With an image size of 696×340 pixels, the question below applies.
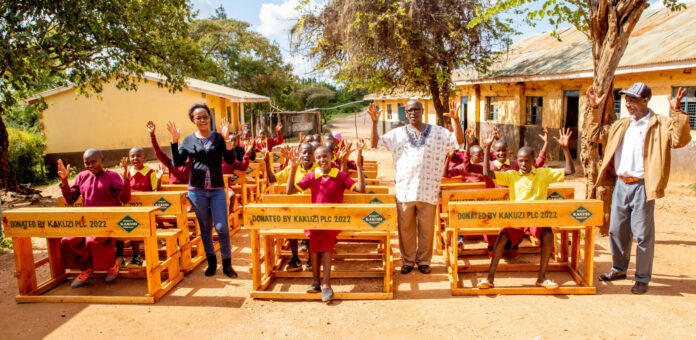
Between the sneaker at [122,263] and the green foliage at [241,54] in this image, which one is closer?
the sneaker at [122,263]

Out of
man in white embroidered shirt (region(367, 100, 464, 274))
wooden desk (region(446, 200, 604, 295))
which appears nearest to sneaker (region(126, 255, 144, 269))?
man in white embroidered shirt (region(367, 100, 464, 274))

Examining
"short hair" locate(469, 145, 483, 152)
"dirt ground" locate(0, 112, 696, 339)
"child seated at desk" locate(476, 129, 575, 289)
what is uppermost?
"short hair" locate(469, 145, 483, 152)

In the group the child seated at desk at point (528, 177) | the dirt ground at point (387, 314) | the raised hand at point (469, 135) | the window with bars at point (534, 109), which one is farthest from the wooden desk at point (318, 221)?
the window with bars at point (534, 109)

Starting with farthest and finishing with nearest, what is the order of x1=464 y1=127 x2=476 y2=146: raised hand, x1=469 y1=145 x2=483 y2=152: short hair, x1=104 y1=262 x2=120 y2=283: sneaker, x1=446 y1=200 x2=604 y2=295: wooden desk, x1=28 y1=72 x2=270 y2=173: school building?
x1=28 y1=72 x2=270 y2=173: school building, x1=469 y1=145 x2=483 y2=152: short hair, x1=464 y1=127 x2=476 y2=146: raised hand, x1=104 y1=262 x2=120 y2=283: sneaker, x1=446 y1=200 x2=604 y2=295: wooden desk

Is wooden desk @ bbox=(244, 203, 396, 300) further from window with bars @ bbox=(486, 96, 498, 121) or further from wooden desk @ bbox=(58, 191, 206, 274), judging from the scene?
window with bars @ bbox=(486, 96, 498, 121)

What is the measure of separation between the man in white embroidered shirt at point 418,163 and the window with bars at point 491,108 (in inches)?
553

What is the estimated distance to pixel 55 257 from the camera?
17.8ft

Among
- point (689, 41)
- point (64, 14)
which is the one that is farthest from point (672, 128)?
point (64, 14)

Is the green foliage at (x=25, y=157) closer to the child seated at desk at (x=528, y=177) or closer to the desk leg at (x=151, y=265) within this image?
the desk leg at (x=151, y=265)

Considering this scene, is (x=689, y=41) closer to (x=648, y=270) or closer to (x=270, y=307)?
(x=648, y=270)

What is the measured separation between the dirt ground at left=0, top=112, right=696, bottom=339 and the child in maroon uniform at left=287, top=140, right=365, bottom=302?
252 millimetres

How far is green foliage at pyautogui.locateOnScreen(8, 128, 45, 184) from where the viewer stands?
14262 mm

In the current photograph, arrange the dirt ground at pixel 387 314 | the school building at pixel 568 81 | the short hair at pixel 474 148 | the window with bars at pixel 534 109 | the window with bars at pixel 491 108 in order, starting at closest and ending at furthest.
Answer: the dirt ground at pixel 387 314, the short hair at pixel 474 148, the school building at pixel 568 81, the window with bars at pixel 534 109, the window with bars at pixel 491 108

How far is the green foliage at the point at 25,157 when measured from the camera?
46.8ft
